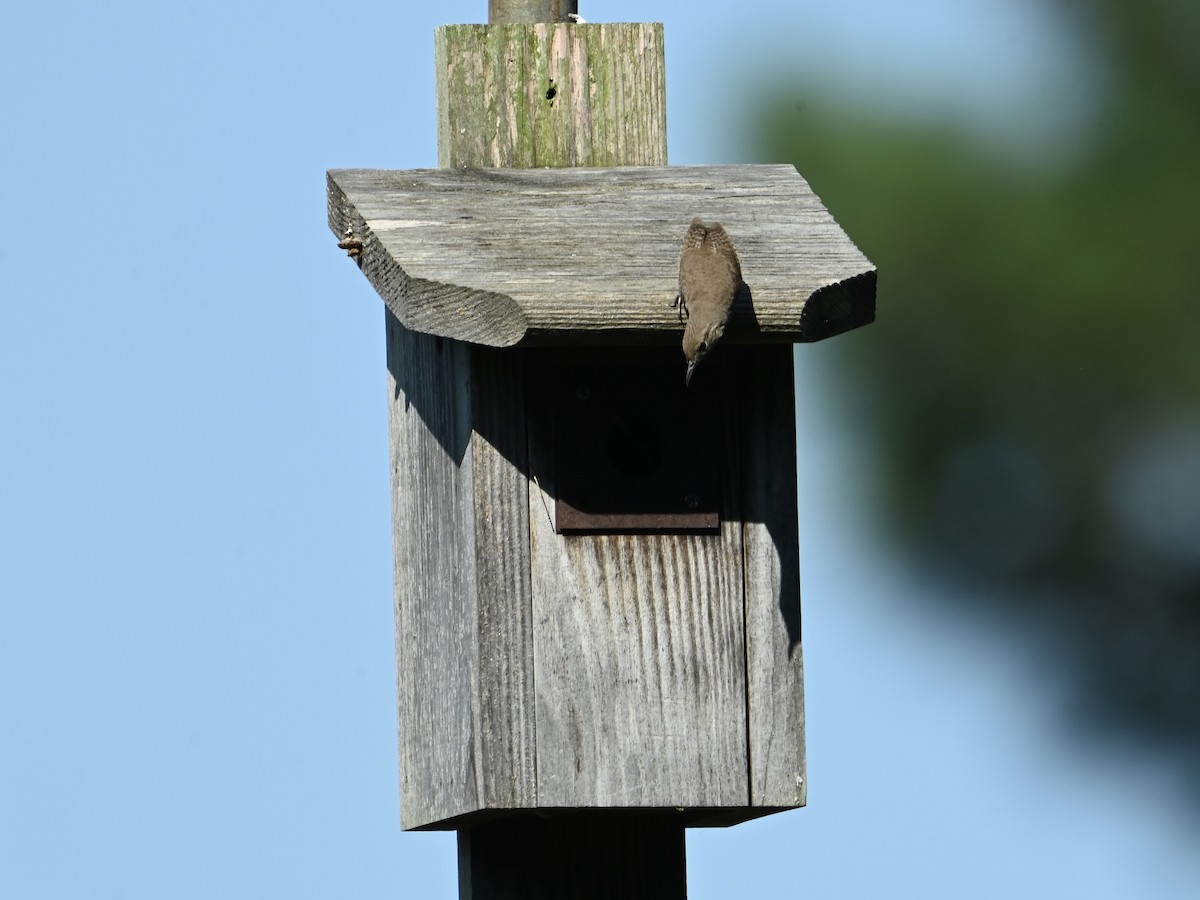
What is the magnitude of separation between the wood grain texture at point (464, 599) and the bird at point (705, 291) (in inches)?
14.9

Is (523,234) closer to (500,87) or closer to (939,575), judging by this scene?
(500,87)

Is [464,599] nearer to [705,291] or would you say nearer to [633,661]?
[633,661]

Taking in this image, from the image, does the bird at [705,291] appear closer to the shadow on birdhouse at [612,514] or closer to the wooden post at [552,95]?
the shadow on birdhouse at [612,514]

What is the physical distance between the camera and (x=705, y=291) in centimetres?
399

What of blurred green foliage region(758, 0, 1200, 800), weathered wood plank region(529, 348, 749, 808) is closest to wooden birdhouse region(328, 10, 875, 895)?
weathered wood plank region(529, 348, 749, 808)

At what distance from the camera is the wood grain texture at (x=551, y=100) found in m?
4.74

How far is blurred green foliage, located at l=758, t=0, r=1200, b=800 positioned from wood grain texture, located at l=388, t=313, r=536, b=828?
547 cm

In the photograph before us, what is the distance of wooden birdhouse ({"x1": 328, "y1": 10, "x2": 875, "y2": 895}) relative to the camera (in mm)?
4164

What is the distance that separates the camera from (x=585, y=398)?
430 cm

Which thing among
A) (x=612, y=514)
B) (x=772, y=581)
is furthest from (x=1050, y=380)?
(x=612, y=514)

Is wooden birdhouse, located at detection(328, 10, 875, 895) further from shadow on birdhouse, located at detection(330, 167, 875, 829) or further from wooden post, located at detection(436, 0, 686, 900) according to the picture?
wooden post, located at detection(436, 0, 686, 900)

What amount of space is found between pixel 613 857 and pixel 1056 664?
597 centimetres

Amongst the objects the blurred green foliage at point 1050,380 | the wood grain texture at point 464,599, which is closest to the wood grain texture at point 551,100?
the wood grain texture at point 464,599

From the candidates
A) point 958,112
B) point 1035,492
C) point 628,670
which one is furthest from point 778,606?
point 958,112
